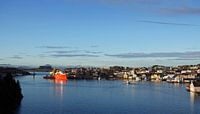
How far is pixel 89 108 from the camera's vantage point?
4200 cm

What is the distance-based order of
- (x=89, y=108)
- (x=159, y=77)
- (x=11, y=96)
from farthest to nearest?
(x=159, y=77) → (x=11, y=96) → (x=89, y=108)

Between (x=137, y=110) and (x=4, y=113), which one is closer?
(x=4, y=113)

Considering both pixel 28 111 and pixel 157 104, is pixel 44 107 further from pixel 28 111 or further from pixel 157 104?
pixel 157 104

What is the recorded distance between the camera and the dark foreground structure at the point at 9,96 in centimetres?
4010

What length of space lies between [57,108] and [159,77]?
104 meters

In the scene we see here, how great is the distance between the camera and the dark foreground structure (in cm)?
4010

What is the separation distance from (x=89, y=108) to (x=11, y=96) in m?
8.88

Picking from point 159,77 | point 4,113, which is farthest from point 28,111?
point 159,77

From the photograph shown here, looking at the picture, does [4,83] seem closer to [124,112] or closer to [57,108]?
[57,108]

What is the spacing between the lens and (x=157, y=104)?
47.4 m

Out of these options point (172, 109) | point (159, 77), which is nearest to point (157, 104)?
point (172, 109)

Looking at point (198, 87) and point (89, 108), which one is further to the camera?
point (198, 87)

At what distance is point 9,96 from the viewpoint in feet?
149

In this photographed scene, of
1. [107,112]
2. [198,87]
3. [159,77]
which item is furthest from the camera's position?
[159,77]
